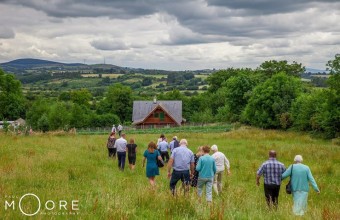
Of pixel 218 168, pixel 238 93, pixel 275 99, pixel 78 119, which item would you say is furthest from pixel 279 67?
pixel 218 168

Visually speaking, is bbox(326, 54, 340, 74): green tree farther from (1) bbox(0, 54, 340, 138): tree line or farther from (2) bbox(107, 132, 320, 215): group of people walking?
(2) bbox(107, 132, 320, 215): group of people walking

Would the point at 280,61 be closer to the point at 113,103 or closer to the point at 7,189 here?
the point at 113,103

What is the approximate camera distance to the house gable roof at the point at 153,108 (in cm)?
7675

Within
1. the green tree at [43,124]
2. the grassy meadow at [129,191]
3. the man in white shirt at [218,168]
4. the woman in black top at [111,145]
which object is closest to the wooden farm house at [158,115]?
the green tree at [43,124]

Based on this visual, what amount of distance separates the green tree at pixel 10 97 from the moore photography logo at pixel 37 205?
71091mm

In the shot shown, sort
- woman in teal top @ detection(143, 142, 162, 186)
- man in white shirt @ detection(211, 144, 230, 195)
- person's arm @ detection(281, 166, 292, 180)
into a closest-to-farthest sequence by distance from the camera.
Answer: person's arm @ detection(281, 166, 292, 180), woman in teal top @ detection(143, 142, 162, 186), man in white shirt @ detection(211, 144, 230, 195)

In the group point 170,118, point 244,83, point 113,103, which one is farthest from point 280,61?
point 113,103

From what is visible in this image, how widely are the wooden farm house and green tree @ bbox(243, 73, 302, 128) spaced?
2569cm

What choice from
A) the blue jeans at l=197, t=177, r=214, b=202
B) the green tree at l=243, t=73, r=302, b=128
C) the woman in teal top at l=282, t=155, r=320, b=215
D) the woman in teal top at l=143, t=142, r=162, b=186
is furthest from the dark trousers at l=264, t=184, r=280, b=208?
the green tree at l=243, t=73, r=302, b=128

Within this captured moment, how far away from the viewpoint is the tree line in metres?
39.4

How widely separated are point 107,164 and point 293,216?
38.7 feet

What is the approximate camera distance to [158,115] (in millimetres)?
75625

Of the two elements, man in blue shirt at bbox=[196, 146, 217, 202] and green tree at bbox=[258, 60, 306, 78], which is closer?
man in blue shirt at bbox=[196, 146, 217, 202]

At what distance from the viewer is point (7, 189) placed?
10.3m
